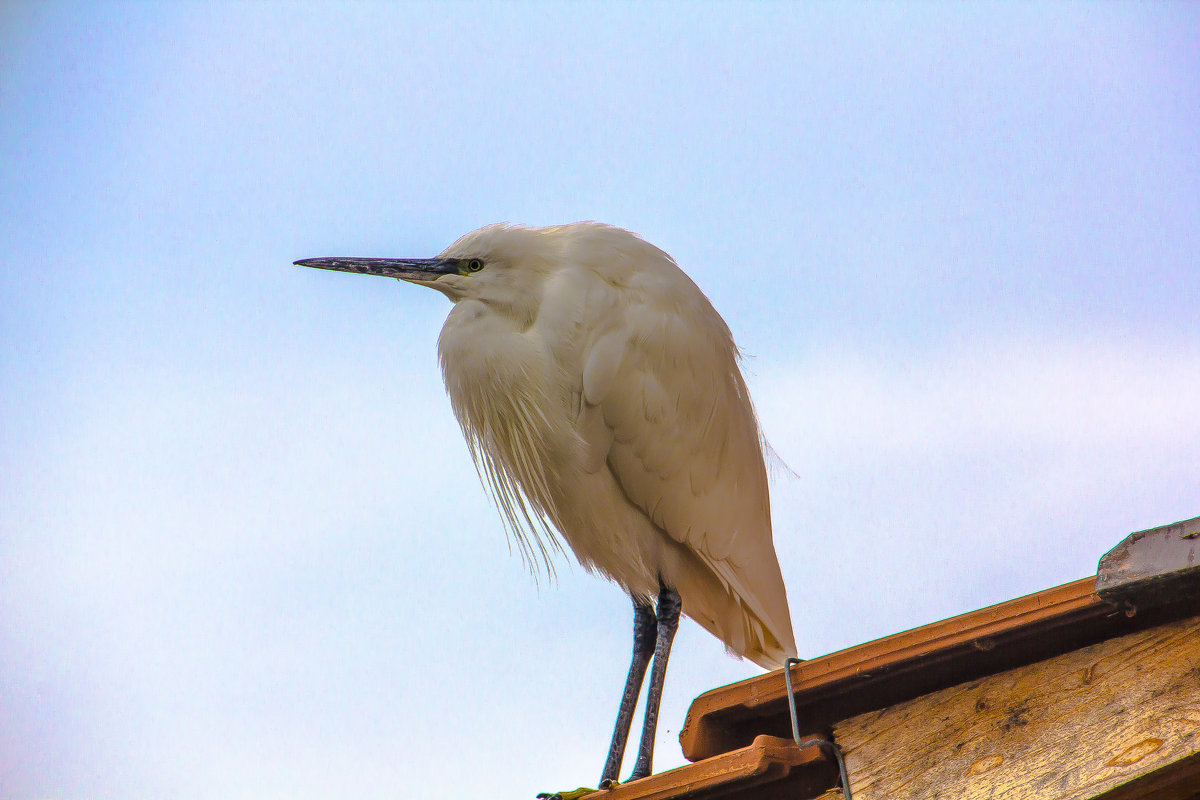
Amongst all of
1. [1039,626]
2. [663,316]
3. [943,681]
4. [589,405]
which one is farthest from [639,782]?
[663,316]

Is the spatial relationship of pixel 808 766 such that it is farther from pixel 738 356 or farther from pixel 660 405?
pixel 738 356

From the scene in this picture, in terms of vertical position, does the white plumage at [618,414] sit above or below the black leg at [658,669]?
above

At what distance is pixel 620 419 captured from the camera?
3.13 meters

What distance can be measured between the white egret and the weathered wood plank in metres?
1.29

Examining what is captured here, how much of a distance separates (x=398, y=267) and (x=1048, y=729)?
8.14 feet

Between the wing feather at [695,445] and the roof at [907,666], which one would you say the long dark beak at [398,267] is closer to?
the wing feather at [695,445]

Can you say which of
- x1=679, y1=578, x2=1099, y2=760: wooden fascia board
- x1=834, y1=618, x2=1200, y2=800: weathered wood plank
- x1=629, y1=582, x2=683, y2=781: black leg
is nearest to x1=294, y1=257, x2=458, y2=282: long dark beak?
x1=629, y1=582, x2=683, y2=781: black leg

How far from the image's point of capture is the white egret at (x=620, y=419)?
313 cm

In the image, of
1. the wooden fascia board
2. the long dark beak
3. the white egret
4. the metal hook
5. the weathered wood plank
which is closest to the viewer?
the weathered wood plank

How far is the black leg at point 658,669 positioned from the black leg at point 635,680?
6 centimetres

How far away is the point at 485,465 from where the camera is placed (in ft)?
11.7

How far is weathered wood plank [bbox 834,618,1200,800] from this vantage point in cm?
149

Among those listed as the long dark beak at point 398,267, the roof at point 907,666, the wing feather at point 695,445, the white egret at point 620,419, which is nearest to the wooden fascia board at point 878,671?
the roof at point 907,666

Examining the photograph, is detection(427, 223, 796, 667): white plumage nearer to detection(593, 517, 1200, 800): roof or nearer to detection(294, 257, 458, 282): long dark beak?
detection(294, 257, 458, 282): long dark beak
